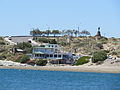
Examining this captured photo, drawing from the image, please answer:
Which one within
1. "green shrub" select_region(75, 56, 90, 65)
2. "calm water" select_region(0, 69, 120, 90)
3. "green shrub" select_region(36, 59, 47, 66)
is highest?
"calm water" select_region(0, 69, 120, 90)

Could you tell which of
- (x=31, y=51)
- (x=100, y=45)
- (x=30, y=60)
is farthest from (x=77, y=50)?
(x=30, y=60)

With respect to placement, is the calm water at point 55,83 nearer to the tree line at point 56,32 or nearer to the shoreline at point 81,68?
the shoreline at point 81,68

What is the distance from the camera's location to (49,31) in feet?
597

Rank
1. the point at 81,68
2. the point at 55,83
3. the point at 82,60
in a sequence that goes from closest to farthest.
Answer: the point at 55,83
the point at 81,68
the point at 82,60

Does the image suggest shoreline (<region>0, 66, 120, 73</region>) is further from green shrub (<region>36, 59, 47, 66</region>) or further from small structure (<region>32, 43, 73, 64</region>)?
small structure (<region>32, 43, 73, 64</region>)

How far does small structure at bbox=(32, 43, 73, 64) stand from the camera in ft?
409

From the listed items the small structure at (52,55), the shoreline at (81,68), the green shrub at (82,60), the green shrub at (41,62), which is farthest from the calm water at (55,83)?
the small structure at (52,55)

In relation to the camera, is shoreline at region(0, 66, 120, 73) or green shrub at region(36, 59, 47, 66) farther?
green shrub at region(36, 59, 47, 66)

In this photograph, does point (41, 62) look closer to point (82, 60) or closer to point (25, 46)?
point (82, 60)

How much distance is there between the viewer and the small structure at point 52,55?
124625 millimetres

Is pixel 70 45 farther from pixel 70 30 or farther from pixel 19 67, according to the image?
pixel 19 67

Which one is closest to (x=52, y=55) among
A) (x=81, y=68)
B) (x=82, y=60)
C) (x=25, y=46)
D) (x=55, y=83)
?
(x=82, y=60)

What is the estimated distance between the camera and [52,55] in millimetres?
127812

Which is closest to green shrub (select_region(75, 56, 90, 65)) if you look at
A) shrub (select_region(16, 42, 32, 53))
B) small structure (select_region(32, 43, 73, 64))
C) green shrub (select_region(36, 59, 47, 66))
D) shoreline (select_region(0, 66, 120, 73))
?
small structure (select_region(32, 43, 73, 64))
